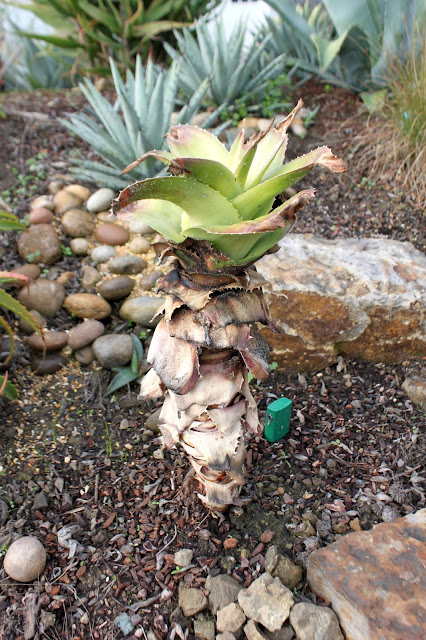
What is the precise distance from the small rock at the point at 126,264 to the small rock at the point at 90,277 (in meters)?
0.08

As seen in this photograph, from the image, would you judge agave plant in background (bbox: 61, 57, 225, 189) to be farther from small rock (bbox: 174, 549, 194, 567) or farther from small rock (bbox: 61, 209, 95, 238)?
small rock (bbox: 174, 549, 194, 567)

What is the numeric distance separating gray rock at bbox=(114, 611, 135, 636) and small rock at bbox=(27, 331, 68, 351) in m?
1.26

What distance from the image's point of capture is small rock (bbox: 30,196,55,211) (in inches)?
121

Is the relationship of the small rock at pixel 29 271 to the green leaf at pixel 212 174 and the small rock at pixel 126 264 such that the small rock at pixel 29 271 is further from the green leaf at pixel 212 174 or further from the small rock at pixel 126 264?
the green leaf at pixel 212 174

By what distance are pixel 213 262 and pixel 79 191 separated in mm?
2212

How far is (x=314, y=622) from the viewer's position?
1468 mm

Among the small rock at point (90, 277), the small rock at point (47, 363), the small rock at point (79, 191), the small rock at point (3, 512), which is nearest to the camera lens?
the small rock at point (3, 512)

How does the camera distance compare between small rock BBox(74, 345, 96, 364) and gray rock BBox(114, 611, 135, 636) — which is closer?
gray rock BBox(114, 611, 135, 636)

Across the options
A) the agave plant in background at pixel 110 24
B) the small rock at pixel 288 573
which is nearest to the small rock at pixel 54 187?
the agave plant in background at pixel 110 24

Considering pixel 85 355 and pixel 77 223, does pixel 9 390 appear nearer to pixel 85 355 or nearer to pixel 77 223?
pixel 85 355

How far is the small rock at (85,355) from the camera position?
254 centimetres

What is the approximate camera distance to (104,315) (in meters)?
2.69

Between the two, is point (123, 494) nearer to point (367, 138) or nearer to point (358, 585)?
point (358, 585)

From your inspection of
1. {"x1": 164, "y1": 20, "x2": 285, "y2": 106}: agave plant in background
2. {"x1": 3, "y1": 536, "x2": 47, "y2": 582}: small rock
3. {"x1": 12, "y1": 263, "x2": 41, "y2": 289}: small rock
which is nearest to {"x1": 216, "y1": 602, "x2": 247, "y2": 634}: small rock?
{"x1": 3, "y1": 536, "x2": 47, "y2": 582}: small rock
